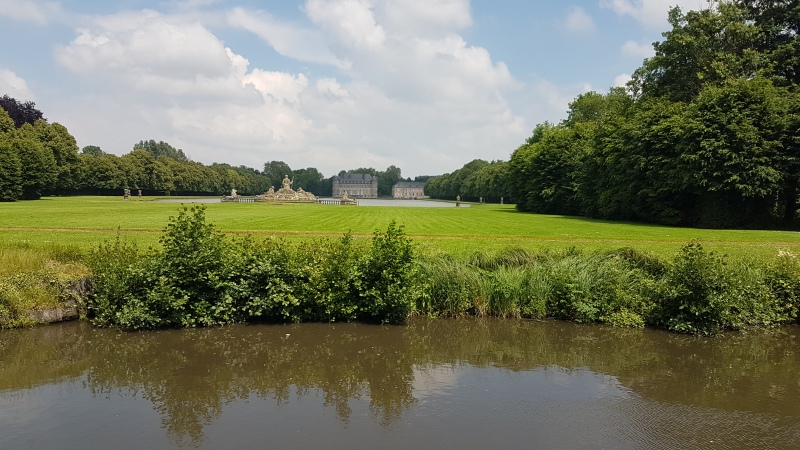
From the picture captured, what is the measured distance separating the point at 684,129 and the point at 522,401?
33858 mm

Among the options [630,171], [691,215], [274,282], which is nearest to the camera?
[274,282]

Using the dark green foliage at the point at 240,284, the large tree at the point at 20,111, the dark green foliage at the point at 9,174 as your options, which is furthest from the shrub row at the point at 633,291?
the large tree at the point at 20,111

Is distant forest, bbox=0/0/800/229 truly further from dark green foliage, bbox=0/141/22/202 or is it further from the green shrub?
the green shrub

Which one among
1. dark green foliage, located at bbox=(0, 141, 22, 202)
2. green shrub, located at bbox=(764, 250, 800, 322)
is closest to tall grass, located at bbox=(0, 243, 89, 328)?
green shrub, located at bbox=(764, 250, 800, 322)

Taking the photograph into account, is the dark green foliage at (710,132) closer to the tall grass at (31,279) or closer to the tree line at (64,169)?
the tall grass at (31,279)

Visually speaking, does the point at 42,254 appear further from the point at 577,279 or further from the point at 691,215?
the point at 691,215

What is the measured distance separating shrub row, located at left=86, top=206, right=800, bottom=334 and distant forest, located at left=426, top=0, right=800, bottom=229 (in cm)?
2361

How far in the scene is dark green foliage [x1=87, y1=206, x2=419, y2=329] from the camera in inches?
473

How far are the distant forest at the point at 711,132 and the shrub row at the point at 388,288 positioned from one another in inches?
930

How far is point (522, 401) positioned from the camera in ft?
27.0

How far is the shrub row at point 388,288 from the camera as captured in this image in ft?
40.0

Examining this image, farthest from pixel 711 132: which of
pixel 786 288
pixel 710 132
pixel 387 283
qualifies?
pixel 387 283

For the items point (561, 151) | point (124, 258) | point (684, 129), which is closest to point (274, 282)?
point (124, 258)

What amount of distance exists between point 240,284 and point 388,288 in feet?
11.4
